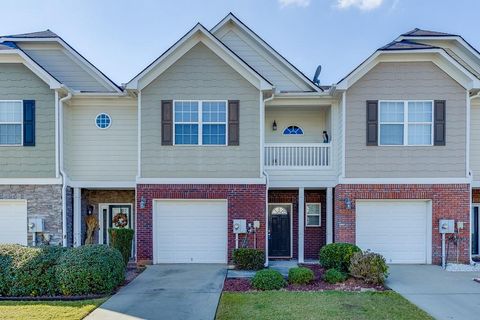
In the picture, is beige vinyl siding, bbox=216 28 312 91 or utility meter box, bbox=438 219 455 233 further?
beige vinyl siding, bbox=216 28 312 91

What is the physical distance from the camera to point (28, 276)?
970 cm

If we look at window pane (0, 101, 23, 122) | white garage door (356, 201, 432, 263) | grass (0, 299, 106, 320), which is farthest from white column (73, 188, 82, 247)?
white garage door (356, 201, 432, 263)

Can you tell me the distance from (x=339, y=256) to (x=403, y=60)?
690cm

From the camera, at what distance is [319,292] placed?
10008mm

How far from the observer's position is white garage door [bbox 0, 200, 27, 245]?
13.5 metres

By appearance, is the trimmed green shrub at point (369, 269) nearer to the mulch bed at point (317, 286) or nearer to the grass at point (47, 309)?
the mulch bed at point (317, 286)

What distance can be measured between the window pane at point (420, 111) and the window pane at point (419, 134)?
201 mm

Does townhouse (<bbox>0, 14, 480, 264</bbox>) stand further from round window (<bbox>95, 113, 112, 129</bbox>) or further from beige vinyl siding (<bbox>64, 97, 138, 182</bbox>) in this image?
round window (<bbox>95, 113, 112, 129</bbox>)

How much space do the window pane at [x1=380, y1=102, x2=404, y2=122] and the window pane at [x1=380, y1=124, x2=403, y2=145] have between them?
201 mm

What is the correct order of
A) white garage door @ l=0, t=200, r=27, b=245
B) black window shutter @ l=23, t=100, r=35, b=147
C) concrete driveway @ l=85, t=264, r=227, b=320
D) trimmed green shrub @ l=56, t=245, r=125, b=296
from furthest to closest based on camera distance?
white garage door @ l=0, t=200, r=27, b=245 → black window shutter @ l=23, t=100, r=35, b=147 → trimmed green shrub @ l=56, t=245, r=125, b=296 → concrete driveway @ l=85, t=264, r=227, b=320

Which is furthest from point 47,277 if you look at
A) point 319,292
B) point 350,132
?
point 350,132

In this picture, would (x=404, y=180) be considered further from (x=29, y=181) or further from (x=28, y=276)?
(x=29, y=181)

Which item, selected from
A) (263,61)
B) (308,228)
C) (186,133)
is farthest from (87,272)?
(263,61)

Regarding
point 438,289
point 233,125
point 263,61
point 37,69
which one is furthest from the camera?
point 263,61
